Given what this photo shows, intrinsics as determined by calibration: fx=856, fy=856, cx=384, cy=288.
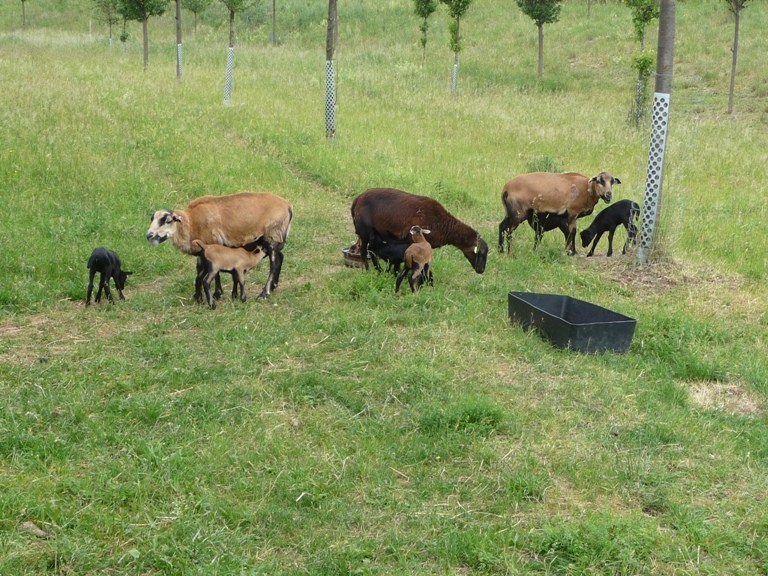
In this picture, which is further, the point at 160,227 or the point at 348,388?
the point at 160,227

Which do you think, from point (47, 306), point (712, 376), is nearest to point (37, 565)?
point (47, 306)

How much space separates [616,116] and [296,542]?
2255cm

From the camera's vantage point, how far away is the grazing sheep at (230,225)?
9086mm

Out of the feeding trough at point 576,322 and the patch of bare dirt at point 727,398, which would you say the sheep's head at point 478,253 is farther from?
the patch of bare dirt at point 727,398

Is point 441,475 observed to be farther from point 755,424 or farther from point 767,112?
point 767,112

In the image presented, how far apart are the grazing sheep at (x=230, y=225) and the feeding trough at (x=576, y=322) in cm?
283

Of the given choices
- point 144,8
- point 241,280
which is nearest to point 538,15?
point 144,8

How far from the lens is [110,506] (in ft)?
16.9

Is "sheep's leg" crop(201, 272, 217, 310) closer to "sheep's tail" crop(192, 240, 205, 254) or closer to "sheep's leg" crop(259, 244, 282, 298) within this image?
"sheep's tail" crop(192, 240, 205, 254)

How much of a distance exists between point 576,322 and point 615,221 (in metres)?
3.49

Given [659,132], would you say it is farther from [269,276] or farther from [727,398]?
[269,276]

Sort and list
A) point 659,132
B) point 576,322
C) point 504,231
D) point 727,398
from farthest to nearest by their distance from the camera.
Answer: point 504,231, point 659,132, point 576,322, point 727,398

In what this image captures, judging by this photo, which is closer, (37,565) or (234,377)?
(37,565)

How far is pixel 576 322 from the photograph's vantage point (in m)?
8.66
